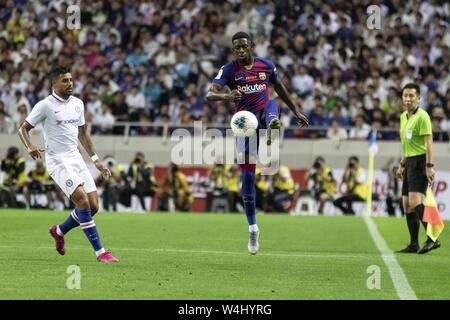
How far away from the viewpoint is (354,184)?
26.6m

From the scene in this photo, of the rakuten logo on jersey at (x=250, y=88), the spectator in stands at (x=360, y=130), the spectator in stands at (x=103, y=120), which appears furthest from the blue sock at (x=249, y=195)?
the spectator in stands at (x=103, y=120)

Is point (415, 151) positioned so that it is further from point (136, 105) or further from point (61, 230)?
point (136, 105)

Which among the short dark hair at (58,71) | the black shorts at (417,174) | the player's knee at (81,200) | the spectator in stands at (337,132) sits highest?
the short dark hair at (58,71)

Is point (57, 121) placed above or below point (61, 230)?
above

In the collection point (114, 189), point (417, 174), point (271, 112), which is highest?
point (271, 112)

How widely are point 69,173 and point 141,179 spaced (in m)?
15.6

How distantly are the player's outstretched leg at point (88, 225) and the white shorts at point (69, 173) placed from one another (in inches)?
4.0

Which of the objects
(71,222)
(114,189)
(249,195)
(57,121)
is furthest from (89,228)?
(114,189)

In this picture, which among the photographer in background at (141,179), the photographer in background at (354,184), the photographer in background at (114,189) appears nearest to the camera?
the photographer in background at (354,184)

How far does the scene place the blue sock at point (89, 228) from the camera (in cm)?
1209

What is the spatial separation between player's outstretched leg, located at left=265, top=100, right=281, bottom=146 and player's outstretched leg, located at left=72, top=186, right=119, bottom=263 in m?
2.30

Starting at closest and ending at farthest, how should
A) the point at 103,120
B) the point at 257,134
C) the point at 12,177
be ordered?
the point at 257,134
the point at 12,177
the point at 103,120

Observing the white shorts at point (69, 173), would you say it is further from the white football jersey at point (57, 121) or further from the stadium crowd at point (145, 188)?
the stadium crowd at point (145, 188)

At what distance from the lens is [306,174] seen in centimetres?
2794
